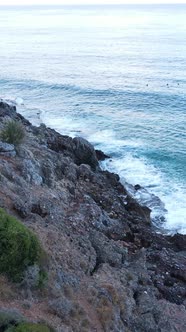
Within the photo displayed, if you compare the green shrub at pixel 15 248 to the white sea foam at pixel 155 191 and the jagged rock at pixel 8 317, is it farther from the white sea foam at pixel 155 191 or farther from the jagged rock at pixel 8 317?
the white sea foam at pixel 155 191

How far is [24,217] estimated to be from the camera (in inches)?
866

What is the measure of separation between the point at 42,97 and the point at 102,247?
51.4 meters

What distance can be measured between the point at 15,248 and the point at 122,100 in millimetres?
51594

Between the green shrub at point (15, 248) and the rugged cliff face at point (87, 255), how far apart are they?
1.15 feet

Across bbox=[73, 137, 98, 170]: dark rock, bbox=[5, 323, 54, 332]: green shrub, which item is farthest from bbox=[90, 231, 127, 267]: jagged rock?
bbox=[73, 137, 98, 170]: dark rock

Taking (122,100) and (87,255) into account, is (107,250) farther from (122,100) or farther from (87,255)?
(122,100)

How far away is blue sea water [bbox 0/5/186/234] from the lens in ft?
136

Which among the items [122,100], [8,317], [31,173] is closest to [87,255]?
[8,317]

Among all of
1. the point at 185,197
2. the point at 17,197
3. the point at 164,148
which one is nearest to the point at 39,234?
the point at 17,197

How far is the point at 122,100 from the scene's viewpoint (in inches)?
2598

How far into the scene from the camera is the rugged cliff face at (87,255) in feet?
56.2

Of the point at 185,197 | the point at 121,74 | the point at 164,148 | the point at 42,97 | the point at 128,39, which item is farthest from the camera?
the point at 128,39

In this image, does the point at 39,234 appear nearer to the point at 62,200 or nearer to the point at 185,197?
the point at 62,200

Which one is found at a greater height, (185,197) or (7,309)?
(7,309)
